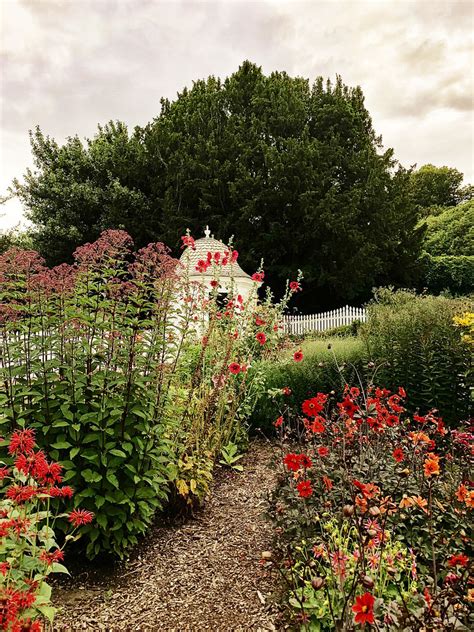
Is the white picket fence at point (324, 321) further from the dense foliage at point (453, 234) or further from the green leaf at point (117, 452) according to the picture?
the green leaf at point (117, 452)

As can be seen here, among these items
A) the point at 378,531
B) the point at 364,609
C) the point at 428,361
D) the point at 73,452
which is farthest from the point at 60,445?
the point at 428,361

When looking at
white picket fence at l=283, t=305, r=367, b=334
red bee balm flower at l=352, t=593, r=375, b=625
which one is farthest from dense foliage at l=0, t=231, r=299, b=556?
white picket fence at l=283, t=305, r=367, b=334

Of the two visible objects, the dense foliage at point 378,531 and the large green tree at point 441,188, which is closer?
the dense foliage at point 378,531

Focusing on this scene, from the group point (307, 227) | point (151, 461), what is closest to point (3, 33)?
point (151, 461)

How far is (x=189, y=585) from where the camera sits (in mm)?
2678

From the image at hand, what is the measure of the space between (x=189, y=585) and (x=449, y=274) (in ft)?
80.3

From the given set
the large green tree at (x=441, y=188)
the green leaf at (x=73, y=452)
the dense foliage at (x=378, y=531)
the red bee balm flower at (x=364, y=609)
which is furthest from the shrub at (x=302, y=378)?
the large green tree at (x=441, y=188)

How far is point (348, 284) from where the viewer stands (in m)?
18.3

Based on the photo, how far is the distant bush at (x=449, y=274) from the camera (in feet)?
77.1

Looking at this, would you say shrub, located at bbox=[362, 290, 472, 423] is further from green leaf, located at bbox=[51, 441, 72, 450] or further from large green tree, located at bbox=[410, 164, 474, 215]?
large green tree, located at bbox=[410, 164, 474, 215]

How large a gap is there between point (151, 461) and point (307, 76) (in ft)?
73.8

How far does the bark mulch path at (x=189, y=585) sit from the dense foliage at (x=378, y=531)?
0.23 meters

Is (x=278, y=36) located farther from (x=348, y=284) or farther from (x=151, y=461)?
(x=348, y=284)

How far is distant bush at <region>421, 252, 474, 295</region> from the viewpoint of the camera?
77.1 feet
